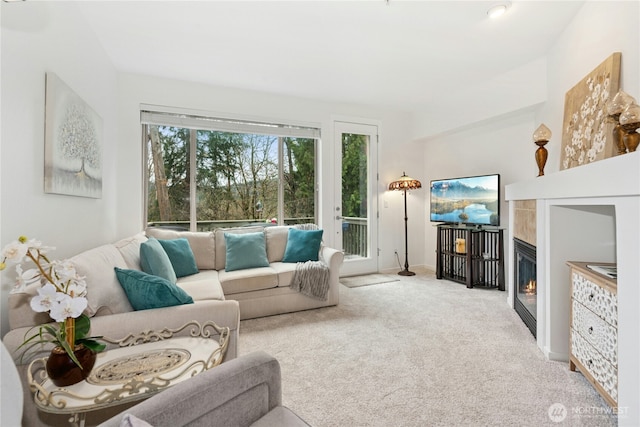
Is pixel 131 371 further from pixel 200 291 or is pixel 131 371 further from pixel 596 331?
pixel 596 331

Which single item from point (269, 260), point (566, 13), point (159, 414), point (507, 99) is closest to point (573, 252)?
point (566, 13)

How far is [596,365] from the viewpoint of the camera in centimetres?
166

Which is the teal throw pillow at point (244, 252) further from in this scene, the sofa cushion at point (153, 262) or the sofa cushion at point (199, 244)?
the sofa cushion at point (153, 262)

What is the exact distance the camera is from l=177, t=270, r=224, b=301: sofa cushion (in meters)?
2.35

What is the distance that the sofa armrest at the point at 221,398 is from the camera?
0.82 m

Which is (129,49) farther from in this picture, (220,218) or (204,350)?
(204,350)

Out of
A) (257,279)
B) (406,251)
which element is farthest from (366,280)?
(257,279)

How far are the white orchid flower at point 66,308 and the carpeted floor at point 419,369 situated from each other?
1193 mm

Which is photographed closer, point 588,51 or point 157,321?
point 157,321

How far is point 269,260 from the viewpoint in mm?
3648

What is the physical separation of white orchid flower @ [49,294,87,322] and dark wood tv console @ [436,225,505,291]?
4133 millimetres

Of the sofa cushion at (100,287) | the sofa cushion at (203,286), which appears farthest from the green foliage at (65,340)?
the sofa cushion at (203,286)

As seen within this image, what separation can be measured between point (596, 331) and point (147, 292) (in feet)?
8.02

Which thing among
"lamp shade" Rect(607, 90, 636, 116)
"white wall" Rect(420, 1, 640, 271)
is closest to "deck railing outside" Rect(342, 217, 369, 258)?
"white wall" Rect(420, 1, 640, 271)
